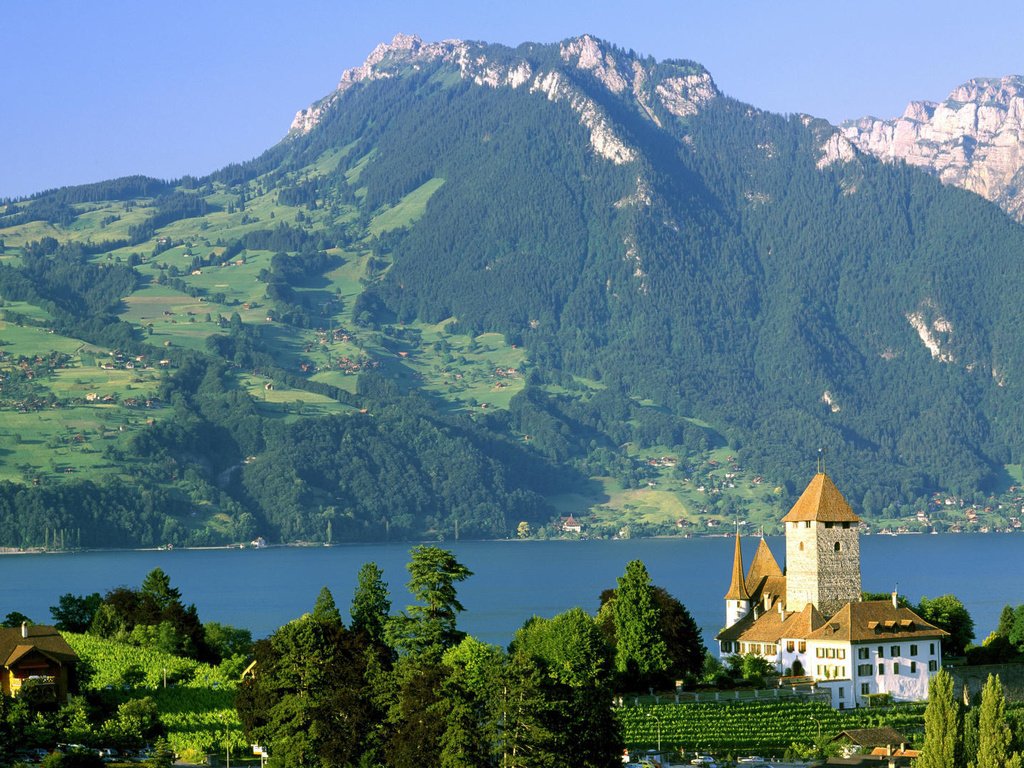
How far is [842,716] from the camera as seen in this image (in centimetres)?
10044

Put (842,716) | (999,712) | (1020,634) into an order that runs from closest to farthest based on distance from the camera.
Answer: (999,712) → (842,716) → (1020,634)

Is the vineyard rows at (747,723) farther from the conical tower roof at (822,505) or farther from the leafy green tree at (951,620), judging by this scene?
the leafy green tree at (951,620)

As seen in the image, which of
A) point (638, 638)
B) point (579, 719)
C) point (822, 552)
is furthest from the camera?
point (822, 552)

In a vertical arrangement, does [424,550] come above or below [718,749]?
above

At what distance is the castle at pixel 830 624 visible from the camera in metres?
109

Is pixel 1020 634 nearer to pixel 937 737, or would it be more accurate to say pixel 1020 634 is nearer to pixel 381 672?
pixel 937 737

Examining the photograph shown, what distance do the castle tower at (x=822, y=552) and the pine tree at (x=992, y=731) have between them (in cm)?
3628

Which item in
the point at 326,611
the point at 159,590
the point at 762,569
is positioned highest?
the point at 762,569

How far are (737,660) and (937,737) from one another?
3337 cm

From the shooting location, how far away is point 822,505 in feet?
386

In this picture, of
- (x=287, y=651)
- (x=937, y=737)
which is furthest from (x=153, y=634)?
(x=937, y=737)

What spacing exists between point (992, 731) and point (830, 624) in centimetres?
3277

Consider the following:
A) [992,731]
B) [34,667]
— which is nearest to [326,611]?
[34,667]

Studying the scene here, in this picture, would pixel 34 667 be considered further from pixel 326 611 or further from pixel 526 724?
pixel 526 724
